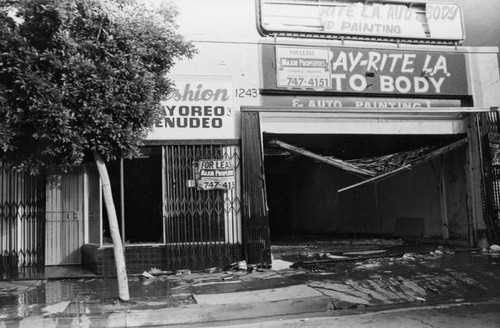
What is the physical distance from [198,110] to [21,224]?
474cm

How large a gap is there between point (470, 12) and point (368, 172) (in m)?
8.10

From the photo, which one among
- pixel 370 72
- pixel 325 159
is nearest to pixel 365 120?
pixel 370 72

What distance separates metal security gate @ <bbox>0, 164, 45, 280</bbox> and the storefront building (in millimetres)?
302

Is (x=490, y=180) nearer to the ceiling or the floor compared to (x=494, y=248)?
nearer to the ceiling

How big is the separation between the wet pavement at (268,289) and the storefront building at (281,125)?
855 millimetres

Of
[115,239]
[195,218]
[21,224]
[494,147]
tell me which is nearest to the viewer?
[115,239]

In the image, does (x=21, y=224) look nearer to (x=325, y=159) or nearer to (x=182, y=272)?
(x=182, y=272)

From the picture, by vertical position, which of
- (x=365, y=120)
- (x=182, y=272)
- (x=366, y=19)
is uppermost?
(x=366, y=19)

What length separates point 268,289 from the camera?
8.38m

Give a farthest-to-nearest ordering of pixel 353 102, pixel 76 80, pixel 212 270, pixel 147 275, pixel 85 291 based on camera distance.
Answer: pixel 353 102 → pixel 212 270 → pixel 147 275 → pixel 85 291 → pixel 76 80

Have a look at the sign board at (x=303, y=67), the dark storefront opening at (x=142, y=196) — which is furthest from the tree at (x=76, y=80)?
the sign board at (x=303, y=67)

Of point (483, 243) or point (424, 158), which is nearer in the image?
point (424, 158)

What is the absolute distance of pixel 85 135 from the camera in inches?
297

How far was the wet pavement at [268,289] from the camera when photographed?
7.23m
